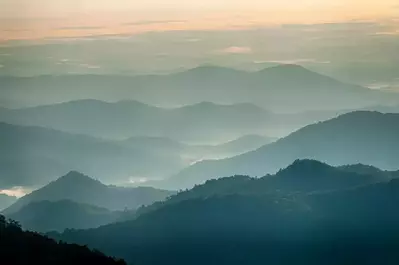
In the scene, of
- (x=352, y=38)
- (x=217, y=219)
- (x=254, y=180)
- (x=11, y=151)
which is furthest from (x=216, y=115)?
(x=11, y=151)

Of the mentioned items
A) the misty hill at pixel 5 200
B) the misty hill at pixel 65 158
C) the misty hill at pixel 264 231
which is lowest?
the misty hill at pixel 264 231

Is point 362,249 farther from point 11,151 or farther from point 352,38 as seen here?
point 11,151

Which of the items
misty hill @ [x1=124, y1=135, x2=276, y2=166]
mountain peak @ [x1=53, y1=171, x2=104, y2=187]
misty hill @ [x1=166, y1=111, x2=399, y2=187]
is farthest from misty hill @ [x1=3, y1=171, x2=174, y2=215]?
misty hill @ [x1=124, y1=135, x2=276, y2=166]

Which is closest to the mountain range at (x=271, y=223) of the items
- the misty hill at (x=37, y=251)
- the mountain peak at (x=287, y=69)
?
the mountain peak at (x=287, y=69)

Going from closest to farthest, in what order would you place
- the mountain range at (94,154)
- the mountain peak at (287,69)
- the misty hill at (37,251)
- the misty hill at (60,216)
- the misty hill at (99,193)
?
the misty hill at (37,251)
the misty hill at (60,216)
the mountain range at (94,154)
the mountain peak at (287,69)
the misty hill at (99,193)

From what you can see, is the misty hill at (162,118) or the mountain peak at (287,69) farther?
the misty hill at (162,118)

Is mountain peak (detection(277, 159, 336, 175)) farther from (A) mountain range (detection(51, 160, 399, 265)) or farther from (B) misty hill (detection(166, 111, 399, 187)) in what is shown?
(B) misty hill (detection(166, 111, 399, 187))

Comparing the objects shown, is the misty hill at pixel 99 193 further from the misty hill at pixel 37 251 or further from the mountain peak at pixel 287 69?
the misty hill at pixel 37 251
